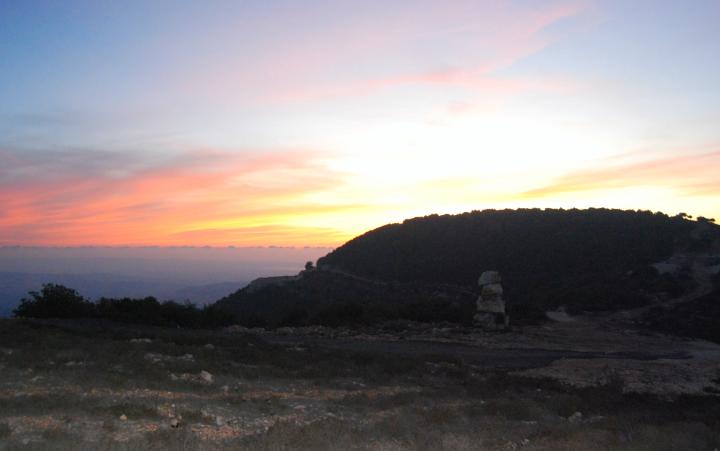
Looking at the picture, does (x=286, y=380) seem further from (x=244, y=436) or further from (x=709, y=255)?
(x=709, y=255)

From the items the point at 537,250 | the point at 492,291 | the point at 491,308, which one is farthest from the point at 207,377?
the point at 537,250

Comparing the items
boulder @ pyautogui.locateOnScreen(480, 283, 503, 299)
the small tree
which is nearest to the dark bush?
the small tree

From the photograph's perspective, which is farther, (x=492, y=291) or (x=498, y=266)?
(x=498, y=266)

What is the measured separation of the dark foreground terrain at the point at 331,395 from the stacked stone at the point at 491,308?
6.08 m

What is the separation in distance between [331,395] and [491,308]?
20527 mm

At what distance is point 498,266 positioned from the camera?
69.1 m

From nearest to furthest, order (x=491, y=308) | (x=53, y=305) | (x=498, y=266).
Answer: (x=53, y=305) < (x=491, y=308) < (x=498, y=266)

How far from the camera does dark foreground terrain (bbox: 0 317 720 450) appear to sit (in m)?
9.74

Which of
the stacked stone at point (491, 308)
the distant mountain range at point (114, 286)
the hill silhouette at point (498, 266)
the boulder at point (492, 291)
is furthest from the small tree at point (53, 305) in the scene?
the distant mountain range at point (114, 286)

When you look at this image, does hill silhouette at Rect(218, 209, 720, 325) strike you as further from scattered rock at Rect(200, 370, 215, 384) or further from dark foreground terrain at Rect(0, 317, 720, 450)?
scattered rock at Rect(200, 370, 215, 384)

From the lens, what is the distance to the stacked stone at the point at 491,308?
103 feet

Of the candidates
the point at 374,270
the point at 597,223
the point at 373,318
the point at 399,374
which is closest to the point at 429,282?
the point at 374,270

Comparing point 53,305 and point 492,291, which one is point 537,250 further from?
point 53,305

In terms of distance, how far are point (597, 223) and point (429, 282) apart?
1205 inches
